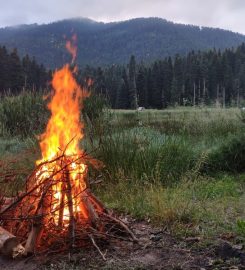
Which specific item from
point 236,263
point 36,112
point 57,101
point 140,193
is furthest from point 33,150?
point 36,112

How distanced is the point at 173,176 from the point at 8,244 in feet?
14.6

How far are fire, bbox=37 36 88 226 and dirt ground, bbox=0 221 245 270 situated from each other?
17.6 inches

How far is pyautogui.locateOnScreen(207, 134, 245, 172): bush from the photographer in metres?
10.0

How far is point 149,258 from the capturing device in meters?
4.42

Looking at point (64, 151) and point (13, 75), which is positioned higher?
point (13, 75)

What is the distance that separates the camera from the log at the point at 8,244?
4301 mm

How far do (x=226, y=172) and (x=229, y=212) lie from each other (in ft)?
12.8

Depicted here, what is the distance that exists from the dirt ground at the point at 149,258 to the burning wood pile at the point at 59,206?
10 centimetres

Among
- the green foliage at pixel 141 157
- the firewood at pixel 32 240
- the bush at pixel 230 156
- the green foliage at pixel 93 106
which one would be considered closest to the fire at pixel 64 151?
the firewood at pixel 32 240

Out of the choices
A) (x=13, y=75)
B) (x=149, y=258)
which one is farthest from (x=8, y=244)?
(x=13, y=75)

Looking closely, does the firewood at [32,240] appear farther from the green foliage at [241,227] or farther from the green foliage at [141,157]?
the green foliage at [141,157]

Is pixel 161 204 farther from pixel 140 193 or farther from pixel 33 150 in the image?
pixel 33 150

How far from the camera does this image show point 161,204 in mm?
5547

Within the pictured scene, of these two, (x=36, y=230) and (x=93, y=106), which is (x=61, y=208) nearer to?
(x=36, y=230)
